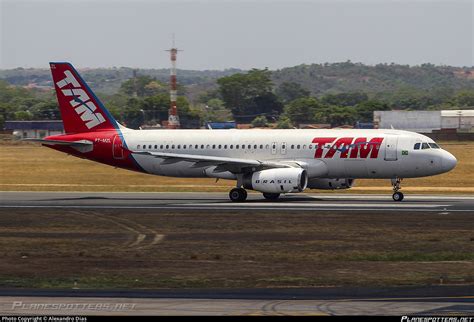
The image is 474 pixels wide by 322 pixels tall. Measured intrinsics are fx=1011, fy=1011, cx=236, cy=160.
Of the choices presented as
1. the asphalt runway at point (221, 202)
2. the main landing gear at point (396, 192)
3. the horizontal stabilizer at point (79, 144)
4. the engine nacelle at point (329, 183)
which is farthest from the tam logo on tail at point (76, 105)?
the main landing gear at point (396, 192)

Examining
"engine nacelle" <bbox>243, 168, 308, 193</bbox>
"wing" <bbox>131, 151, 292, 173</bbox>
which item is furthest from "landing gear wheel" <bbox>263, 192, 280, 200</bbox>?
"engine nacelle" <bbox>243, 168, 308, 193</bbox>

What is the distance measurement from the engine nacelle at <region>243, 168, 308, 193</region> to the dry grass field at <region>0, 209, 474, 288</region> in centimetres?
591

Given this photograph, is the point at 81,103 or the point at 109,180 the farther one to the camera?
the point at 109,180

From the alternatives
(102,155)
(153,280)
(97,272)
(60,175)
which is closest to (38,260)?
(97,272)

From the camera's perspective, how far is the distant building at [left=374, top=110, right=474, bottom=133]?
147 m

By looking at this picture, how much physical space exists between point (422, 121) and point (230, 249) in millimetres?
118188

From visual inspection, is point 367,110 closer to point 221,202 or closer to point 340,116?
point 340,116

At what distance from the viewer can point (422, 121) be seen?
150m

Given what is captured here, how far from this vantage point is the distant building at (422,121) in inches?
5773

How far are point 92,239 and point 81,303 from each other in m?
14.6

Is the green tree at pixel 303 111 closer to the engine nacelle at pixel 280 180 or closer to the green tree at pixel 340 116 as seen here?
the green tree at pixel 340 116

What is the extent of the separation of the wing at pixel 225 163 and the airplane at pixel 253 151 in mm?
56

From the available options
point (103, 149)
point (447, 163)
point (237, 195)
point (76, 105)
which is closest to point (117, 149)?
point (103, 149)

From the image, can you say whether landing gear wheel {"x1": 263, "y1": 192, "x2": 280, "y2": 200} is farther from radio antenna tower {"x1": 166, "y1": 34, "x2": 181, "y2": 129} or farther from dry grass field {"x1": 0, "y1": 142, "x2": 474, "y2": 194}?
radio antenna tower {"x1": 166, "y1": 34, "x2": 181, "y2": 129}
